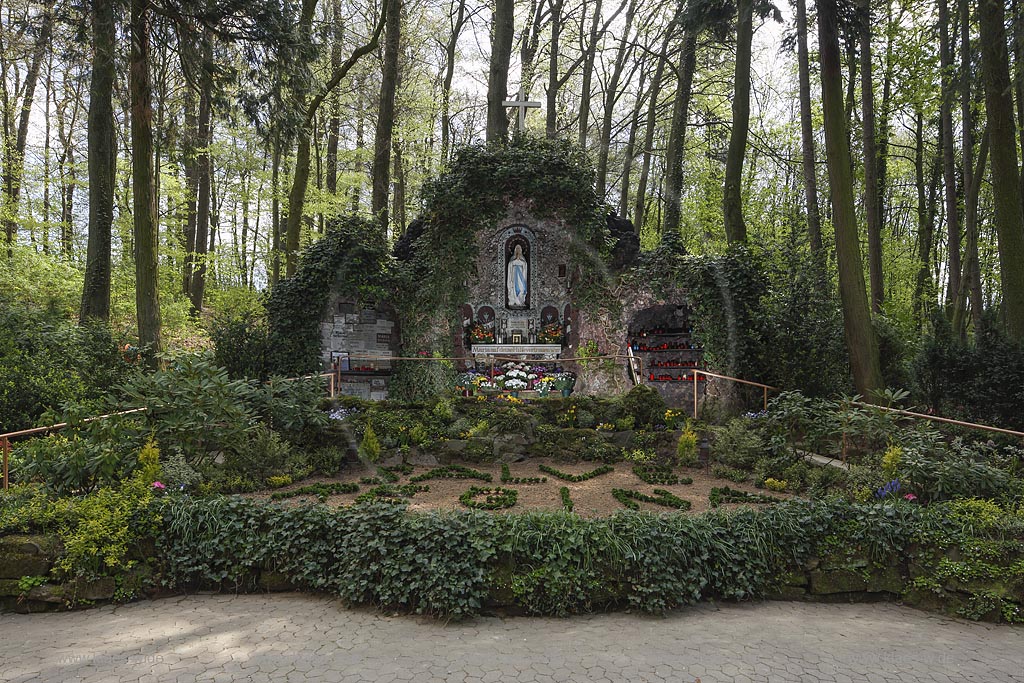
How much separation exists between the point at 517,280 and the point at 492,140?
11.2ft

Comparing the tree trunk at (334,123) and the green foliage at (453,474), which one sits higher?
the tree trunk at (334,123)

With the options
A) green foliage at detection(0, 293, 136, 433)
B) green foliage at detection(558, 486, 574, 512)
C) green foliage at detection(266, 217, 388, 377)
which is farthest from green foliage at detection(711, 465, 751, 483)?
green foliage at detection(0, 293, 136, 433)

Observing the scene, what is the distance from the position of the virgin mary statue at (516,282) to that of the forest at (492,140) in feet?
9.18

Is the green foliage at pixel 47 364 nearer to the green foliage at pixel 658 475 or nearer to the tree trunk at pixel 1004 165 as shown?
the green foliage at pixel 658 475

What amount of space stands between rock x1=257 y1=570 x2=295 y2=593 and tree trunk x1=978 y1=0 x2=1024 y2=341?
9886 millimetres

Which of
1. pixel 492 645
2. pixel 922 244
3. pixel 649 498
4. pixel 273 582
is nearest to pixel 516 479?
pixel 649 498

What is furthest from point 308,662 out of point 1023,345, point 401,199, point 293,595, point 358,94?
point 358,94

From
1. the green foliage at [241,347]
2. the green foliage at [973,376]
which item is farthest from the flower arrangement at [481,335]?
the green foliage at [973,376]

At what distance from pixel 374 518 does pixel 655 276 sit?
9275 mm

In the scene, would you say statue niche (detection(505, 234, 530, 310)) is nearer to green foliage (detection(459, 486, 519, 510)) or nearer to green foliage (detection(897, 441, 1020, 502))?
green foliage (detection(459, 486, 519, 510))

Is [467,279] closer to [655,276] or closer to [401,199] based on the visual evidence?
[655,276]

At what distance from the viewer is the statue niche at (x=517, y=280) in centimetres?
1470

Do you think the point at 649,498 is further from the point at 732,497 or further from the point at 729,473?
the point at 729,473

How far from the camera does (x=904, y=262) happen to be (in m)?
25.8
